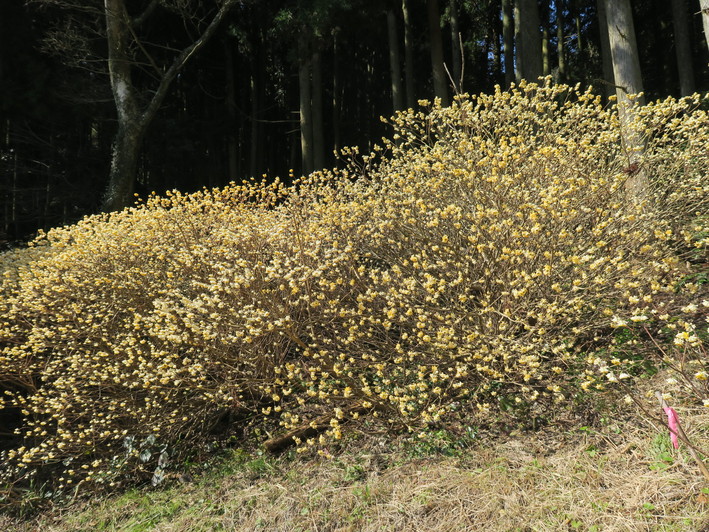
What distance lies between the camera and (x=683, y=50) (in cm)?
1041

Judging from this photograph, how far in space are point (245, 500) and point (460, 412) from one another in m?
1.39

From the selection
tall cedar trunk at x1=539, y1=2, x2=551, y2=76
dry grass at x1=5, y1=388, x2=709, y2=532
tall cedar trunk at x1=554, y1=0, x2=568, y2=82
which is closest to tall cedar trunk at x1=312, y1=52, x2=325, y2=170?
tall cedar trunk at x1=539, y1=2, x2=551, y2=76

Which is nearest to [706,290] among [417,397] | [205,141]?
[417,397]

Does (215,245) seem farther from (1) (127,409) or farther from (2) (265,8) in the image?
(2) (265,8)

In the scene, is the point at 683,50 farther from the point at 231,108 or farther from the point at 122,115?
the point at 231,108

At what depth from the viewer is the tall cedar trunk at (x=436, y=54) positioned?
10.1m

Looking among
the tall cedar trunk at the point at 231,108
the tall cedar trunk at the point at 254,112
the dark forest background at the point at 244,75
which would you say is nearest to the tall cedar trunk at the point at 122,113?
the dark forest background at the point at 244,75

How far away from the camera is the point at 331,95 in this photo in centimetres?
1642

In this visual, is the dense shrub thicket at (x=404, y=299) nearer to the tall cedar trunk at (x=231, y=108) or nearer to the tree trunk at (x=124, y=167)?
the tree trunk at (x=124, y=167)

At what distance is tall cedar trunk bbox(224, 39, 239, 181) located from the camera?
1525cm

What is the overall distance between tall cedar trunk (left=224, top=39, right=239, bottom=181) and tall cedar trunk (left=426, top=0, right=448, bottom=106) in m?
6.59

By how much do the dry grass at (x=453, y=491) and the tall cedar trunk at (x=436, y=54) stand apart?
8138 millimetres

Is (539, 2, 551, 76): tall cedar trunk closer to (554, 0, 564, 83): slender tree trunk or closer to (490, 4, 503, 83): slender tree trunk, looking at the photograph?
(554, 0, 564, 83): slender tree trunk

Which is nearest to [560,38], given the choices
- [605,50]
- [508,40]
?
[508,40]
